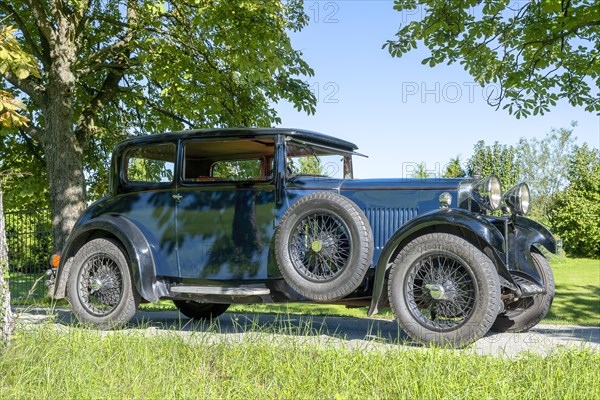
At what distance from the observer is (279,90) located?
11602 mm

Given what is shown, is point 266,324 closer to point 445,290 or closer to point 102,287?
point 102,287

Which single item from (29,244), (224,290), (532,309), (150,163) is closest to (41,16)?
(150,163)

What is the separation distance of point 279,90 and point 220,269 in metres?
6.19

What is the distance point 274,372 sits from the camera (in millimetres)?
4121

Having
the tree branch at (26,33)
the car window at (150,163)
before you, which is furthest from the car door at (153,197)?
the tree branch at (26,33)

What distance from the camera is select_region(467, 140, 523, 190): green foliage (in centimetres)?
2456

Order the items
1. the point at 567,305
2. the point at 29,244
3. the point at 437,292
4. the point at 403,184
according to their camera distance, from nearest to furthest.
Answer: the point at 437,292, the point at 403,184, the point at 567,305, the point at 29,244

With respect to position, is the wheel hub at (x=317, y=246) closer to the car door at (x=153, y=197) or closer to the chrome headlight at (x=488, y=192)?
the chrome headlight at (x=488, y=192)

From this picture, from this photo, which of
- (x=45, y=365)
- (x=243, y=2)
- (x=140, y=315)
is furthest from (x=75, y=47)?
(x=45, y=365)

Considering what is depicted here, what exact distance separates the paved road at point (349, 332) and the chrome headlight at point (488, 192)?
1.19 metres

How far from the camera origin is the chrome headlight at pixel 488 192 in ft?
18.2

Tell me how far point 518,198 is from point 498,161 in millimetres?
20188

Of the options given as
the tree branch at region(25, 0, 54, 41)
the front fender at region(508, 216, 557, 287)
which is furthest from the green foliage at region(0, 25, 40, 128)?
the tree branch at region(25, 0, 54, 41)

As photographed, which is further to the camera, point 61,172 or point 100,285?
point 61,172
